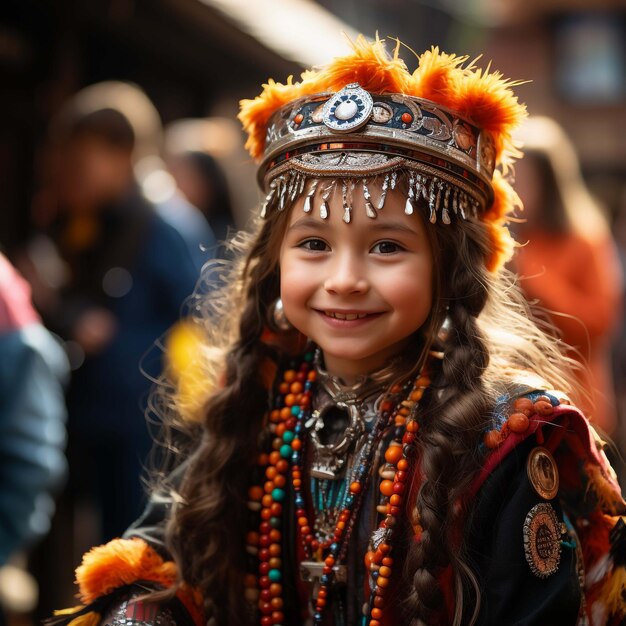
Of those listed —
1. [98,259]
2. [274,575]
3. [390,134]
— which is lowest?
[274,575]

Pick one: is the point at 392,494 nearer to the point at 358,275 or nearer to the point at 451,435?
the point at 451,435

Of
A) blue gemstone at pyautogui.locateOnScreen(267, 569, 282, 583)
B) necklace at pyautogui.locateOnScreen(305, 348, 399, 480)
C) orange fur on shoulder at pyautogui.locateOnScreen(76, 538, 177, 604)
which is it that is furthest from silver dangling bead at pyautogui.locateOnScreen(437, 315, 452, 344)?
orange fur on shoulder at pyautogui.locateOnScreen(76, 538, 177, 604)

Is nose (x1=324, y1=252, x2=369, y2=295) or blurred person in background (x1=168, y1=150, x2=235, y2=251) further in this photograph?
blurred person in background (x1=168, y1=150, x2=235, y2=251)

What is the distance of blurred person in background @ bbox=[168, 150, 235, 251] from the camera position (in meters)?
4.93

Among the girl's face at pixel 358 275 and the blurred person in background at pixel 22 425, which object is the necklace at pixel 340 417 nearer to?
the girl's face at pixel 358 275

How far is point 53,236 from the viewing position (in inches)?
159

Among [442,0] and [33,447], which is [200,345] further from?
[442,0]

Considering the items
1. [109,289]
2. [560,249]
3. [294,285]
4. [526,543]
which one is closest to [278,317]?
[294,285]

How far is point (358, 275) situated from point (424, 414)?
0.32 metres

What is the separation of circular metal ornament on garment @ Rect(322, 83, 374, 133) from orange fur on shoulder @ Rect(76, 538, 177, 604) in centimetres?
99

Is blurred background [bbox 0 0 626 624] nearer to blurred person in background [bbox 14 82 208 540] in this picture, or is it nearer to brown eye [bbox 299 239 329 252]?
blurred person in background [bbox 14 82 208 540]

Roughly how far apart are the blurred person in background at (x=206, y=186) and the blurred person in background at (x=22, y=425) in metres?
2.26

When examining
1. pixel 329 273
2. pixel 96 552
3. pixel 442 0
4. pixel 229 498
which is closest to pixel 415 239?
pixel 329 273

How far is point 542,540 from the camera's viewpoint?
179cm
